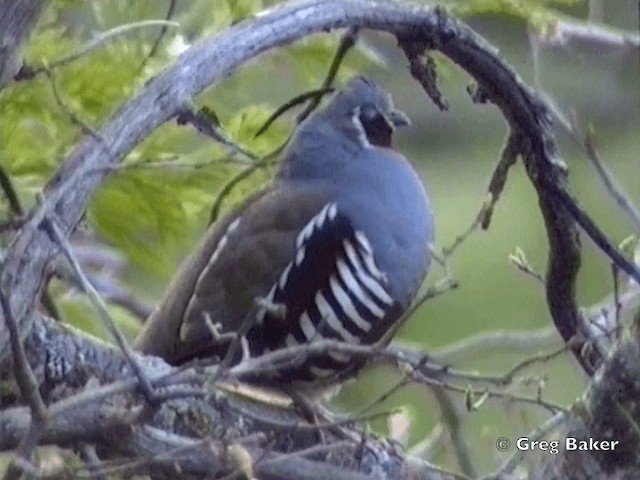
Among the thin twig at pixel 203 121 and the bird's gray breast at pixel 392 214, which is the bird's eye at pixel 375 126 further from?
the thin twig at pixel 203 121

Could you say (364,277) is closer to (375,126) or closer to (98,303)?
(375,126)

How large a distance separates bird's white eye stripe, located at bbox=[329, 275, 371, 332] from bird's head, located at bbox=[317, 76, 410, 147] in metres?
0.22

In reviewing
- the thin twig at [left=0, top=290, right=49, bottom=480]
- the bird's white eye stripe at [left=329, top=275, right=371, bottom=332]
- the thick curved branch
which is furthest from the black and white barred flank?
the thin twig at [left=0, top=290, right=49, bottom=480]

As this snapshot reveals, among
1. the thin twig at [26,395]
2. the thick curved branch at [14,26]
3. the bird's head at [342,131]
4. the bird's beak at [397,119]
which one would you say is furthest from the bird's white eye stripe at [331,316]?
the thin twig at [26,395]

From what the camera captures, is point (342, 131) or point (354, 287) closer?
point (354, 287)

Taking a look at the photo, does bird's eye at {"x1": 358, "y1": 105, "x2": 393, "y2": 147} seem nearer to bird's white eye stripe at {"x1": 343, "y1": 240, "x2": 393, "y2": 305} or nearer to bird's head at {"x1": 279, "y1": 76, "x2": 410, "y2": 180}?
bird's head at {"x1": 279, "y1": 76, "x2": 410, "y2": 180}

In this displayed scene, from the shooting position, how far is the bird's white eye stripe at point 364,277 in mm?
1450

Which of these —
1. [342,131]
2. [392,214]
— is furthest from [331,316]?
[342,131]

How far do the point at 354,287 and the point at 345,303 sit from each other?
0.06 ft

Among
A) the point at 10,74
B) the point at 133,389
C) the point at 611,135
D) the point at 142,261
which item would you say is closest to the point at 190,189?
the point at 142,261

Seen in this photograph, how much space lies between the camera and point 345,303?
56.4 inches

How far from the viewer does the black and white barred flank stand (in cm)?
143

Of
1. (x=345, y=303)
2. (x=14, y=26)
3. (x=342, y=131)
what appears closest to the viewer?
(x=14, y=26)

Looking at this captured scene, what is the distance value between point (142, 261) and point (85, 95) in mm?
223
